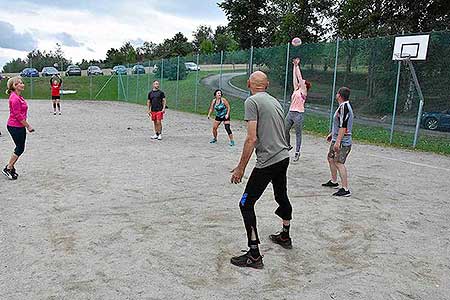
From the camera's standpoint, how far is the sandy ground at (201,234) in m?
3.73

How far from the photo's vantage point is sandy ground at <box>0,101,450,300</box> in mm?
3727

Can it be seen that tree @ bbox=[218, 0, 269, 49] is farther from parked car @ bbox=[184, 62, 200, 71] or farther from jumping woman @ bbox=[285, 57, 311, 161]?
jumping woman @ bbox=[285, 57, 311, 161]

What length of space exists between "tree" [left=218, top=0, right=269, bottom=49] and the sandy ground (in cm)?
2494

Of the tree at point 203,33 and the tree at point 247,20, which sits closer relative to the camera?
the tree at point 247,20

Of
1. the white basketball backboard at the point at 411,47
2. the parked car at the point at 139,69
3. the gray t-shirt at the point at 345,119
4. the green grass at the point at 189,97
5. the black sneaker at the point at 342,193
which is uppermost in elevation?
the white basketball backboard at the point at 411,47

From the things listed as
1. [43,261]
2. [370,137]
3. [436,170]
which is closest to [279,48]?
[370,137]

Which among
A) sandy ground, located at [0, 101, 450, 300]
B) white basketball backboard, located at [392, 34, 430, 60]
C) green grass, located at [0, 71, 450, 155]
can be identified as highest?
white basketball backboard, located at [392, 34, 430, 60]

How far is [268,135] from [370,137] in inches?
423

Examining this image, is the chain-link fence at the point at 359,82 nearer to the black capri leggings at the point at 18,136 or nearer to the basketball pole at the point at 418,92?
the basketball pole at the point at 418,92

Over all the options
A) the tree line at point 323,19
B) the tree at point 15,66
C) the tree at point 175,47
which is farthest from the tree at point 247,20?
the tree at point 15,66

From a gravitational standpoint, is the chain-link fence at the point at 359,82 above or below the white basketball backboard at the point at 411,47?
below

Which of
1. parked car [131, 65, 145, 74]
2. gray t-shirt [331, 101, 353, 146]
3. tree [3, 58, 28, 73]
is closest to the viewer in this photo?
gray t-shirt [331, 101, 353, 146]

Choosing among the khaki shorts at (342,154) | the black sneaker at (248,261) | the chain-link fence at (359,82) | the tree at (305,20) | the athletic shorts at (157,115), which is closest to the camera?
the black sneaker at (248,261)

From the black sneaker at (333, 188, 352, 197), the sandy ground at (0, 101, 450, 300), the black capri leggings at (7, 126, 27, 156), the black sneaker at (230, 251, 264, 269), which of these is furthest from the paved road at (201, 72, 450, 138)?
the black capri leggings at (7, 126, 27, 156)
